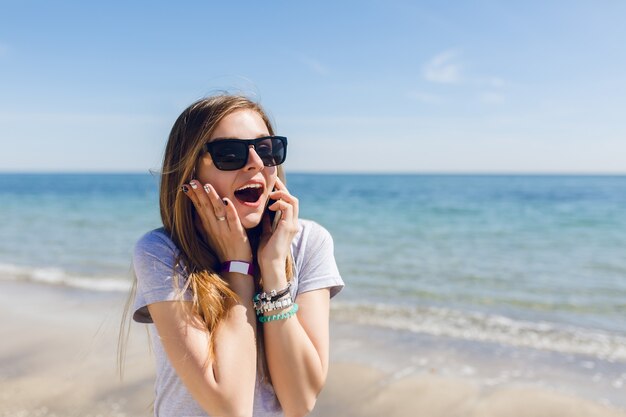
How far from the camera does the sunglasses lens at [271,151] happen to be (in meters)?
2.50

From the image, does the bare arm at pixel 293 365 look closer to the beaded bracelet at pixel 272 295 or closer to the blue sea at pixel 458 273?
the beaded bracelet at pixel 272 295

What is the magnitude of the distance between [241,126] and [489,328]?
20.7ft

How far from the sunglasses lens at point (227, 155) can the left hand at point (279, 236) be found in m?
0.24

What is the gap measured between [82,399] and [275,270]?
3.95 m

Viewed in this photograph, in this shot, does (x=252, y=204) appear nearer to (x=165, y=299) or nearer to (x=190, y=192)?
(x=190, y=192)

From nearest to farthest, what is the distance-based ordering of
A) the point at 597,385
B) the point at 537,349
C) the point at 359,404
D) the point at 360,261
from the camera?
the point at 359,404 → the point at 597,385 → the point at 537,349 → the point at 360,261

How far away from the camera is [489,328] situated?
771cm

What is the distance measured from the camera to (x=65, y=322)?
7.84 metres

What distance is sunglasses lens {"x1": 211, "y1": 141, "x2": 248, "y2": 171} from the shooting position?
2392 millimetres

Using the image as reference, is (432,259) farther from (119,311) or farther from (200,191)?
(200,191)

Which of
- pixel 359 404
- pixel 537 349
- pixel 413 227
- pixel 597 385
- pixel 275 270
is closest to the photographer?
pixel 275 270

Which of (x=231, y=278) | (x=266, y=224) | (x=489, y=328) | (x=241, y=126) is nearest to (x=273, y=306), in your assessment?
(x=231, y=278)

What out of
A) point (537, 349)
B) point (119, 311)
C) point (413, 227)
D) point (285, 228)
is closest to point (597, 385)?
point (537, 349)

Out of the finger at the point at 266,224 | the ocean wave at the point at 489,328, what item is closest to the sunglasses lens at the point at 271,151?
the finger at the point at 266,224
